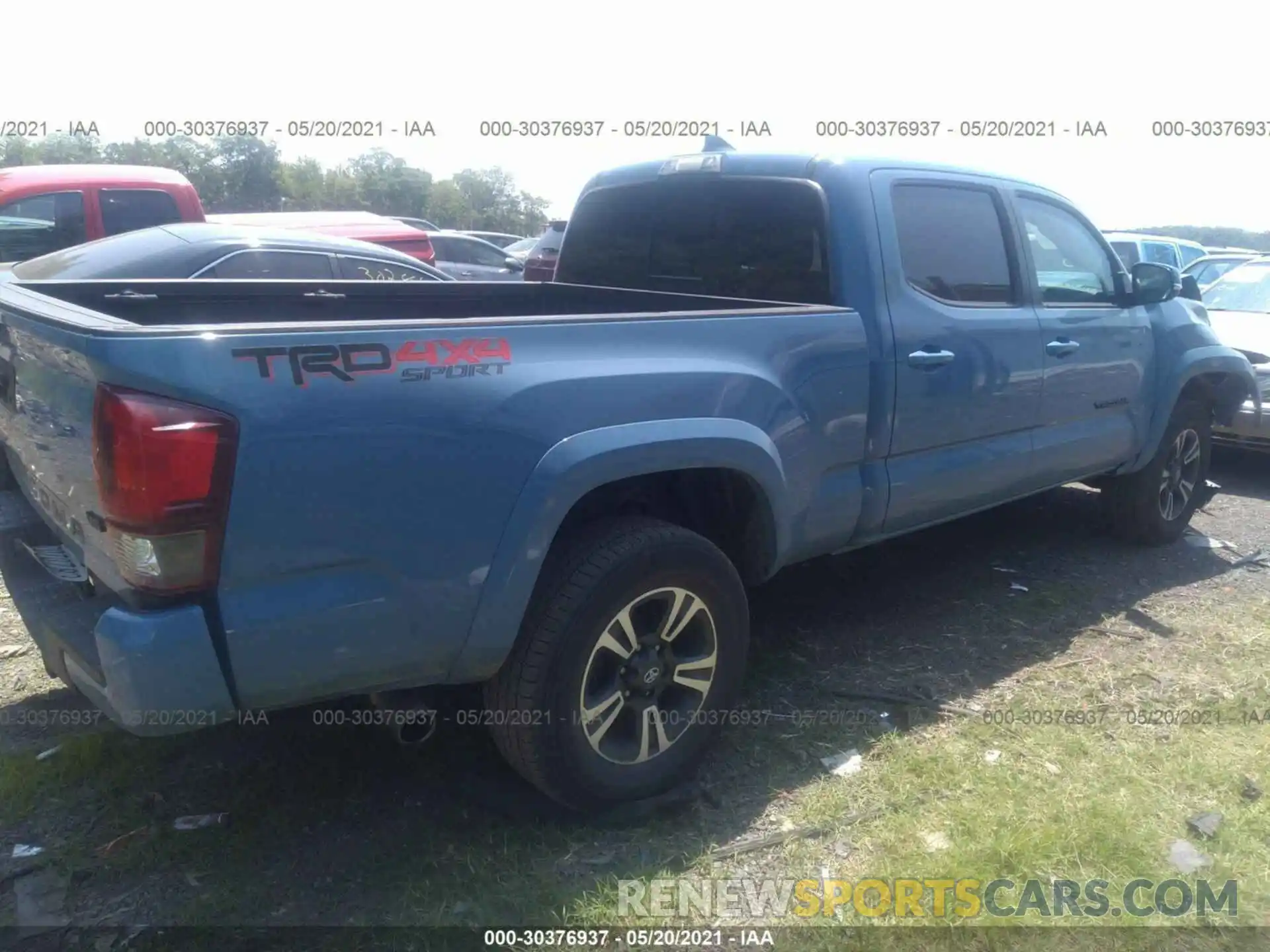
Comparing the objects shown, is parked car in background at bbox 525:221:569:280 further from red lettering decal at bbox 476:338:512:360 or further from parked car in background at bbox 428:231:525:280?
red lettering decal at bbox 476:338:512:360

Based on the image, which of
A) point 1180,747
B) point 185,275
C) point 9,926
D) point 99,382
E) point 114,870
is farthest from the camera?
point 185,275

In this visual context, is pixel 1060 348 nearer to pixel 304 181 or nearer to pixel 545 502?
pixel 545 502

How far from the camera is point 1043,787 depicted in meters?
3.30

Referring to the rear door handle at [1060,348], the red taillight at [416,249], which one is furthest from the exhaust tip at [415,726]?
the red taillight at [416,249]

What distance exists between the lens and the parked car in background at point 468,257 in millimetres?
→ 15008

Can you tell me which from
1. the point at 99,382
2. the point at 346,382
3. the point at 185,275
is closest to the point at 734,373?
the point at 346,382

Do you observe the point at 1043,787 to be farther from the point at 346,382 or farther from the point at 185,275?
the point at 185,275

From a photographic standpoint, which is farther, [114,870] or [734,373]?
[734,373]

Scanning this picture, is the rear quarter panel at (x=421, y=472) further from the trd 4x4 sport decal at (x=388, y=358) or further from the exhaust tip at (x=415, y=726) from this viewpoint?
the exhaust tip at (x=415, y=726)

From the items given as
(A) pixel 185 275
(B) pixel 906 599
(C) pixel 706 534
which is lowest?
(B) pixel 906 599

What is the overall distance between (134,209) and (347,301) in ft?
19.2

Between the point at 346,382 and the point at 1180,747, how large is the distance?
3.05 metres

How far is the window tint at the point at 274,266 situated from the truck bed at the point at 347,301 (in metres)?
2.74

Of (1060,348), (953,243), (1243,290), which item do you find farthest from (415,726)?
(1243,290)
